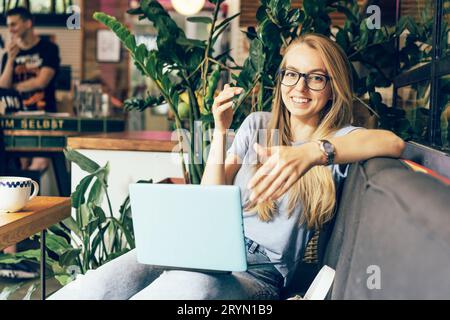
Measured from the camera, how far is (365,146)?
5.00ft

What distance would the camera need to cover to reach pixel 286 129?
1.85 m

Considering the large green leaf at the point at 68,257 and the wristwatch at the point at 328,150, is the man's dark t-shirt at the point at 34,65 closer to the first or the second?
the large green leaf at the point at 68,257

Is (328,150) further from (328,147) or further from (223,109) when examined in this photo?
(223,109)

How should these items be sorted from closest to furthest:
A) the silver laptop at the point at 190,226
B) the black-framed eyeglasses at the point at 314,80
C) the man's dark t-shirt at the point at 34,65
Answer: the silver laptop at the point at 190,226 → the black-framed eyeglasses at the point at 314,80 → the man's dark t-shirt at the point at 34,65

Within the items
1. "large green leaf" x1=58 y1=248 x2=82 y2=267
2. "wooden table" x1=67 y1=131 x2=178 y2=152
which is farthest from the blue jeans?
"wooden table" x1=67 y1=131 x2=178 y2=152

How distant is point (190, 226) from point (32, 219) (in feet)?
2.11

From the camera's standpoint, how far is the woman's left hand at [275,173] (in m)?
1.33

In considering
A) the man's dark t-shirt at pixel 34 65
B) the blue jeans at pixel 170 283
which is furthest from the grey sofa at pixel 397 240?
the man's dark t-shirt at pixel 34 65

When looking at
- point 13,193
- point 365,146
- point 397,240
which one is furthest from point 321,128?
point 13,193

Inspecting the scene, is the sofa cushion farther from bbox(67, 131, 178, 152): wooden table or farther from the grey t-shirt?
bbox(67, 131, 178, 152): wooden table

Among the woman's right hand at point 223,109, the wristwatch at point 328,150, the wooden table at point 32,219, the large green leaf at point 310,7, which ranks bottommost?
the wooden table at point 32,219

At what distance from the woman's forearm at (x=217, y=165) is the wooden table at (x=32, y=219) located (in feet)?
1.61

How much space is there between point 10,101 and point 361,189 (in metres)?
3.82
